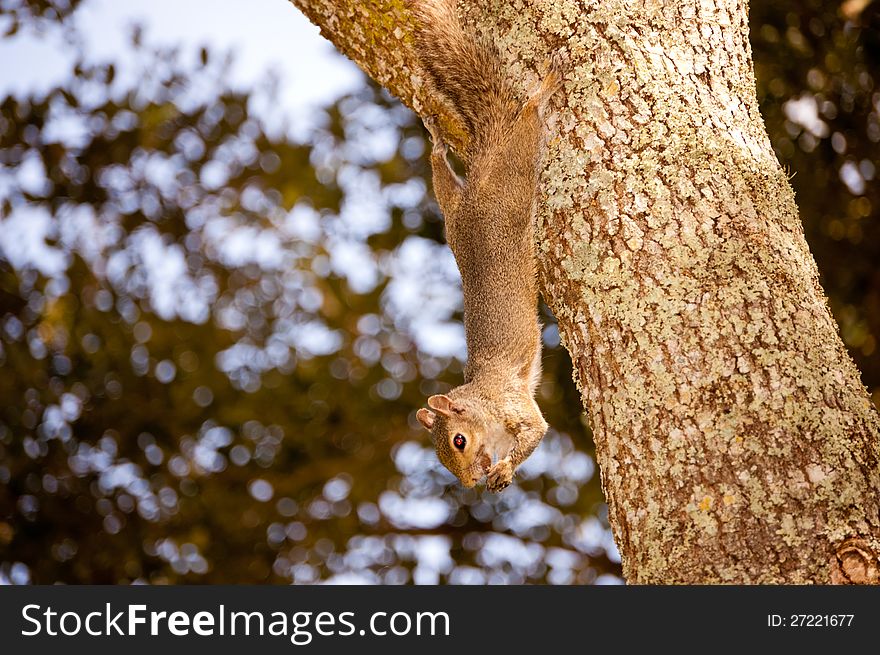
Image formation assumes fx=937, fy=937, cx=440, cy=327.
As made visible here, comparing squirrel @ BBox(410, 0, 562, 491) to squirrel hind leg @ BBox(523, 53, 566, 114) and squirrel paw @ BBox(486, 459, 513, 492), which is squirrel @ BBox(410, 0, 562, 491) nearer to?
squirrel paw @ BBox(486, 459, 513, 492)

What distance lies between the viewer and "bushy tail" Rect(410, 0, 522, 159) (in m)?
2.82

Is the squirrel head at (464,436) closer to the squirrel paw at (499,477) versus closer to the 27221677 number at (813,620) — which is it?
the squirrel paw at (499,477)

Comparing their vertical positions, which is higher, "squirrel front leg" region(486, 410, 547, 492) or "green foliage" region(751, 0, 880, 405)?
"green foliage" region(751, 0, 880, 405)

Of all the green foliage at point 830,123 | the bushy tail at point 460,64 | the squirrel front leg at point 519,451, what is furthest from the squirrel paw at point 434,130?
the green foliage at point 830,123

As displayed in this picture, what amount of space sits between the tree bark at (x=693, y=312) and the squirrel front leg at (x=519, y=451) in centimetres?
142

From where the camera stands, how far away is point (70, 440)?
15.3 feet

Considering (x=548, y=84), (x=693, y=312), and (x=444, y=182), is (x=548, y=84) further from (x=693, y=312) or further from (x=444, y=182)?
(x=444, y=182)

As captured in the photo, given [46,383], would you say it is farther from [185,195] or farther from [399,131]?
[399,131]

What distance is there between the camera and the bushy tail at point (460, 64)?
2818mm

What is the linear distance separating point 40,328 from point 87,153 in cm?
Result: 93

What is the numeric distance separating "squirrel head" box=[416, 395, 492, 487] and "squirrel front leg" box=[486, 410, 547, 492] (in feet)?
0.29

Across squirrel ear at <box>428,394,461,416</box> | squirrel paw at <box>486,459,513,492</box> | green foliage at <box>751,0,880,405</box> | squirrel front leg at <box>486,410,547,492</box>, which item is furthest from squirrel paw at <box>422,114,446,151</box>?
green foliage at <box>751,0,880,405</box>

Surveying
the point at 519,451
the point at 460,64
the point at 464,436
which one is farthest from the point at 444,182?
the point at 519,451

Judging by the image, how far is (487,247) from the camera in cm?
350
